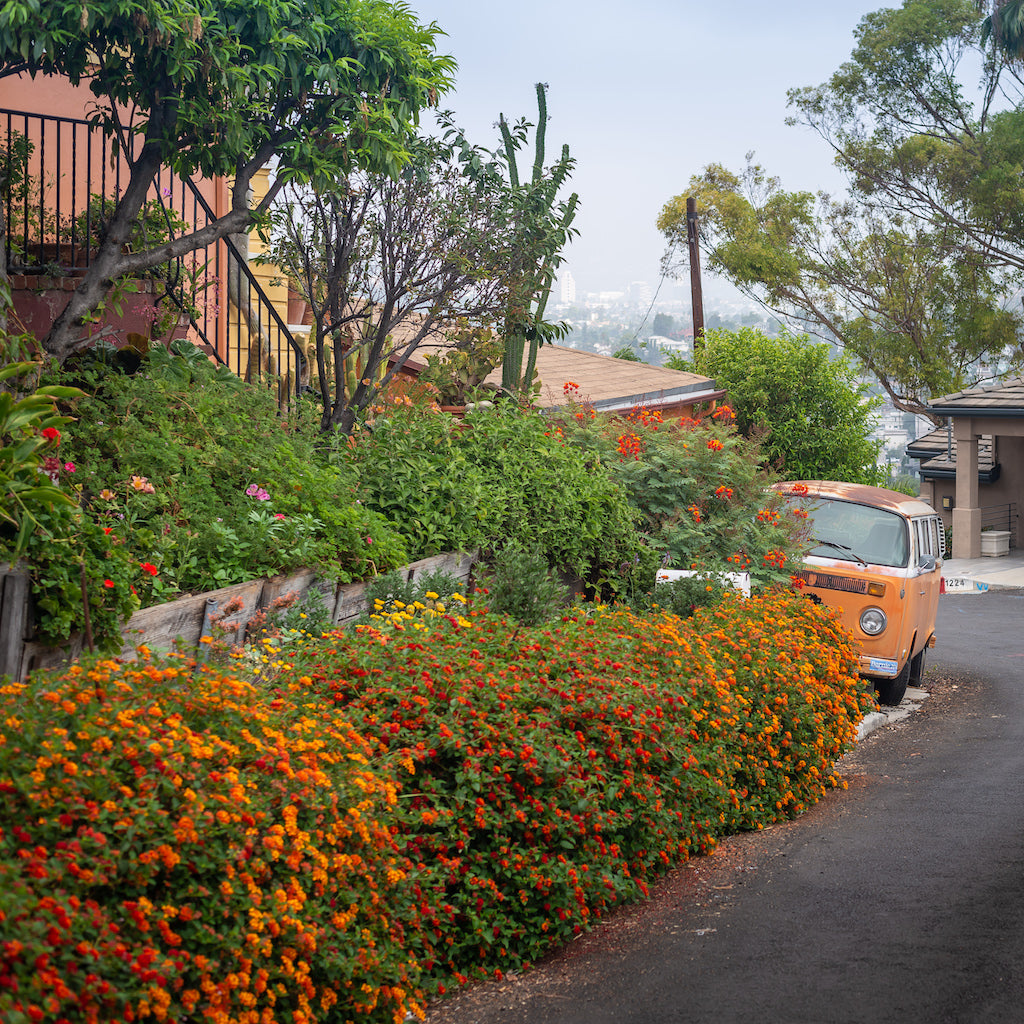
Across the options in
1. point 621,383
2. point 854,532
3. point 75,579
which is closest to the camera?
point 75,579

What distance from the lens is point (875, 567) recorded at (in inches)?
400

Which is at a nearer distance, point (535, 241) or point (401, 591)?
point (401, 591)

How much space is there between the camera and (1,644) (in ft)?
14.3

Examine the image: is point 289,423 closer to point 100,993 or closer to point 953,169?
point 100,993

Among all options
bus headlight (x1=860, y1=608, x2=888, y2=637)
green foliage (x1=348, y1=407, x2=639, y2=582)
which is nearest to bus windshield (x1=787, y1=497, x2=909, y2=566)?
bus headlight (x1=860, y1=608, x2=888, y2=637)

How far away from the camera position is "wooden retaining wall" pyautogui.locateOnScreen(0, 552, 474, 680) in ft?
14.4

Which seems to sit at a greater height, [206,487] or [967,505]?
→ [967,505]

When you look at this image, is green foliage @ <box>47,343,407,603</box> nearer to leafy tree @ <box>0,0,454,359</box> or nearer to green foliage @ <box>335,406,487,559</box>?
green foliage @ <box>335,406,487,559</box>

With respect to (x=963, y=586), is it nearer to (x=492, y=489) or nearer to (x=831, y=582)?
(x=831, y=582)

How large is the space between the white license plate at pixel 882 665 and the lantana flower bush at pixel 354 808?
→ 4.03 metres

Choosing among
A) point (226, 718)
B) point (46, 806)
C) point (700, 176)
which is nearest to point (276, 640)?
point (226, 718)

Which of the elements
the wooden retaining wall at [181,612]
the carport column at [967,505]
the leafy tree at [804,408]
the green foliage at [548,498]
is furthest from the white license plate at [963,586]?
the wooden retaining wall at [181,612]

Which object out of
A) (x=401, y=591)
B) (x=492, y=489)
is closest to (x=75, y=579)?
(x=401, y=591)

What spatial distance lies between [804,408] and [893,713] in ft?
43.1
